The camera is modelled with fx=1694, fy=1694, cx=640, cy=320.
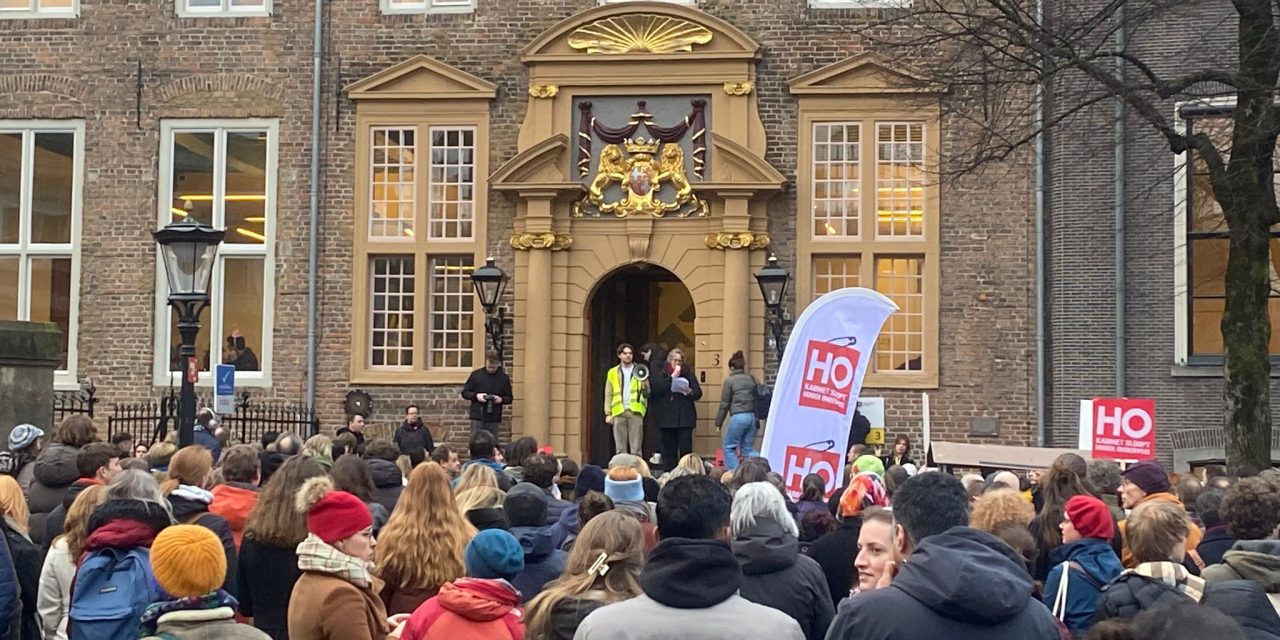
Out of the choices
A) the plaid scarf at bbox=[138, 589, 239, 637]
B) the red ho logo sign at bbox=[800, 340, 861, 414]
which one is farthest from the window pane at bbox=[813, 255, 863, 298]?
the plaid scarf at bbox=[138, 589, 239, 637]

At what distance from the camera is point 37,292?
24.9 m

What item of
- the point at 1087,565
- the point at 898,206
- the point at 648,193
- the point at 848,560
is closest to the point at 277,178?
the point at 648,193

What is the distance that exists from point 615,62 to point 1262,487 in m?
16.8

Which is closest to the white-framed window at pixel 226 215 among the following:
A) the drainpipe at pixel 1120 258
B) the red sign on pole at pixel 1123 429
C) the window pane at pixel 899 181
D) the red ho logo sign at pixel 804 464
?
the window pane at pixel 899 181

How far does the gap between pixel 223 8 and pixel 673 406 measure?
8.92m

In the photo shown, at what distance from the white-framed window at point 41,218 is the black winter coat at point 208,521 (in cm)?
1753

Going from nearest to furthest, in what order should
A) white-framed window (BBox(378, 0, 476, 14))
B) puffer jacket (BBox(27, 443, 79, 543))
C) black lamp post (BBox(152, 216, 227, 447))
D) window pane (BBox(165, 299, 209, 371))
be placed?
puffer jacket (BBox(27, 443, 79, 543))
black lamp post (BBox(152, 216, 227, 447))
white-framed window (BBox(378, 0, 476, 14))
window pane (BBox(165, 299, 209, 371))

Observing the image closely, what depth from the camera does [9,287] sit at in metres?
25.1

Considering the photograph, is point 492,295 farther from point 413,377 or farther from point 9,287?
point 9,287

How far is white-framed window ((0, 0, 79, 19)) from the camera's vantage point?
973 inches

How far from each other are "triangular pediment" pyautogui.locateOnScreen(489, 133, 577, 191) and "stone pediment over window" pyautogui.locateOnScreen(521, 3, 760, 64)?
1.27 metres

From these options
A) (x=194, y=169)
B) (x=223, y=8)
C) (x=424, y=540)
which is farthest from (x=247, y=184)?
(x=424, y=540)

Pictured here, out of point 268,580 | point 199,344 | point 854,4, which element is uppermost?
point 854,4

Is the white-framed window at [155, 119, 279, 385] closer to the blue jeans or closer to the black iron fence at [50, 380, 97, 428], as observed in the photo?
the black iron fence at [50, 380, 97, 428]
